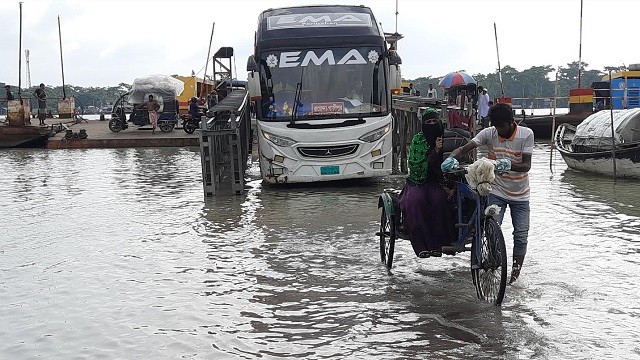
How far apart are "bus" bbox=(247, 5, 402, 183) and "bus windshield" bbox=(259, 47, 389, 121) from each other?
19 mm

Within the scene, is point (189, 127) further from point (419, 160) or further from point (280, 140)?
point (419, 160)

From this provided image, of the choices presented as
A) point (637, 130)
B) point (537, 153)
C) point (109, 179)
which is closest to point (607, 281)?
point (637, 130)

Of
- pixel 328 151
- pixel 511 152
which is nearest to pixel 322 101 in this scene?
pixel 328 151

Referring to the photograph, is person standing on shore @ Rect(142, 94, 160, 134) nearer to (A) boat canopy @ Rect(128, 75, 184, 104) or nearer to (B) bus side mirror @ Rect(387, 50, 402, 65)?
(A) boat canopy @ Rect(128, 75, 184, 104)

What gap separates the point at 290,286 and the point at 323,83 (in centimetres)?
812

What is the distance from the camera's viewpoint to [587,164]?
56.7ft

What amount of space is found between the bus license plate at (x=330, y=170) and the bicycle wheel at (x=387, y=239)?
6490 millimetres

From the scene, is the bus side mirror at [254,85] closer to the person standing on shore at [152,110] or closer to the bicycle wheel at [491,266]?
the bicycle wheel at [491,266]

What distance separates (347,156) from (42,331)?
9.22m

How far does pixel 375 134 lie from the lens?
14961 millimetres

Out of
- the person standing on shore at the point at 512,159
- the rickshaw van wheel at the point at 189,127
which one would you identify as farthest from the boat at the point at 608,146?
the rickshaw van wheel at the point at 189,127

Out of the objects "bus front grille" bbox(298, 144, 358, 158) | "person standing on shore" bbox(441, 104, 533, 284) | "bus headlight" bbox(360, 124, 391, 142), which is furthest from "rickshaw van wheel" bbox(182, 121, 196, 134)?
"person standing on shore" bbox(441, 104, 533, 284)

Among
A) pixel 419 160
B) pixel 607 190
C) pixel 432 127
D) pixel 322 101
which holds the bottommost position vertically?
pixel 607 190

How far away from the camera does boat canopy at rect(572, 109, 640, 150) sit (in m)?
16.7
